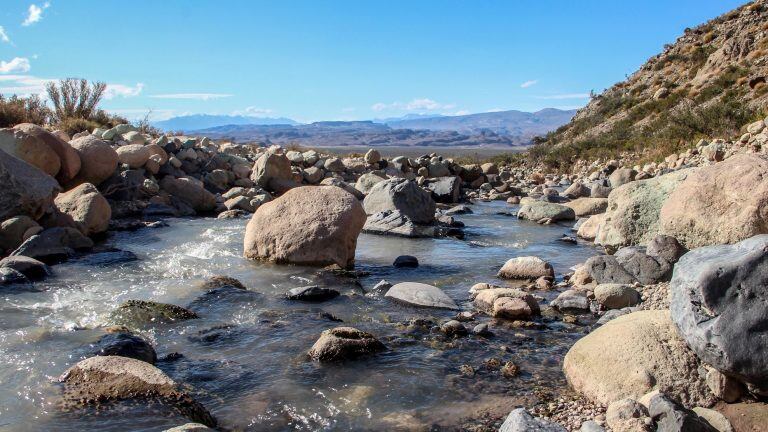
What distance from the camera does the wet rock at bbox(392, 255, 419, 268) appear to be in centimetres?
1075

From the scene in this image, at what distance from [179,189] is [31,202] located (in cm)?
628

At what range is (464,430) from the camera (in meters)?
4.72

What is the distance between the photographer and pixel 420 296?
8.24 m

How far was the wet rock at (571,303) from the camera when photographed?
785 centimetres

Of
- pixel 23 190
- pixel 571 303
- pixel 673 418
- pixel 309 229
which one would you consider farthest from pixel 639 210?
pixel 23 190

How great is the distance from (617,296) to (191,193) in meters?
12.4

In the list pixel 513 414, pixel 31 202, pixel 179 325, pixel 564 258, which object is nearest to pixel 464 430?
pixel 513 414

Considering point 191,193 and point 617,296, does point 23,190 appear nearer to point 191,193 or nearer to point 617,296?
point 191,193

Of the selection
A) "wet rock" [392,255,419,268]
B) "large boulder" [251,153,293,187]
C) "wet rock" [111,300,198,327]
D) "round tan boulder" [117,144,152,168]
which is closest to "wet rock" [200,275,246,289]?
"wet rock" [111,300,198,327]

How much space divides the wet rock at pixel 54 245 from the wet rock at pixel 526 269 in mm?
7150

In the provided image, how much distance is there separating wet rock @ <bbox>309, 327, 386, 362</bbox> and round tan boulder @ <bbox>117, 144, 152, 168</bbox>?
1258 cm

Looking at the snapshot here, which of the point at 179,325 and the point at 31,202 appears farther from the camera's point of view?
the point at 31,202

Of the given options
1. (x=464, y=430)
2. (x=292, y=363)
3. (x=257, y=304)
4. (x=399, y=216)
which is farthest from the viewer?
(x=399, y=216)

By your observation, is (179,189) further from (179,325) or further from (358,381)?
(358,381)
